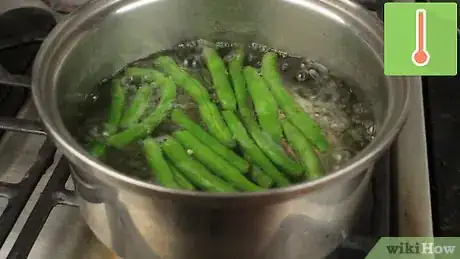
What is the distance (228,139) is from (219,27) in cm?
21

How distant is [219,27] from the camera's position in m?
0.89

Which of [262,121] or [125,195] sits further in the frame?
[262,121]

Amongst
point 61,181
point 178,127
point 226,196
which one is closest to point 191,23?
point 178,127

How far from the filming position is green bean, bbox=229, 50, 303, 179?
2.36 feet

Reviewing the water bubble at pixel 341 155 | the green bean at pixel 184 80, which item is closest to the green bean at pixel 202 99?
the green bean at pixel 184 80

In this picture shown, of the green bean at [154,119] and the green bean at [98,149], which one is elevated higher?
the green bean at [154,119]

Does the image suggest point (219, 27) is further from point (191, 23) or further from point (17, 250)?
point (17, 250)

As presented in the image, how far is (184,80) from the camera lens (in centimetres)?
83

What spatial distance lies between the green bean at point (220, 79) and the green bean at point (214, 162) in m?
→ 0.08

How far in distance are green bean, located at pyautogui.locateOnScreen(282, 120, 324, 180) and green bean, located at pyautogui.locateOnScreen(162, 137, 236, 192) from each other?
9 cm

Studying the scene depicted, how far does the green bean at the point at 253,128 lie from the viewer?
28.3 inches

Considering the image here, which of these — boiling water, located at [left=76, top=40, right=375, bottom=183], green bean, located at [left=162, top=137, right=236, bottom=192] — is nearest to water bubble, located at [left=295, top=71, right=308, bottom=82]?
boiling water, located at [left=76, top=40, right=375, bottom=183]

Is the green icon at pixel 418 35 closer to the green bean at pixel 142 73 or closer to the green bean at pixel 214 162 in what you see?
the green bean at pixel 214 162

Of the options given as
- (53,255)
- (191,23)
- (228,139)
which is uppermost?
(191,23)
